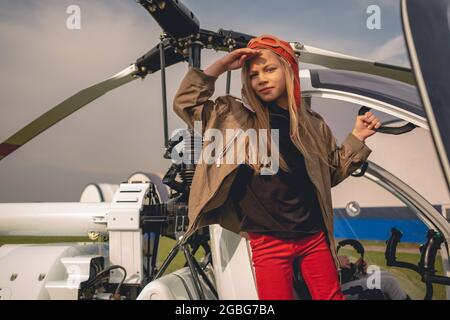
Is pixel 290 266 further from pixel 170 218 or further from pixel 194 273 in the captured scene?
pixel 170 218

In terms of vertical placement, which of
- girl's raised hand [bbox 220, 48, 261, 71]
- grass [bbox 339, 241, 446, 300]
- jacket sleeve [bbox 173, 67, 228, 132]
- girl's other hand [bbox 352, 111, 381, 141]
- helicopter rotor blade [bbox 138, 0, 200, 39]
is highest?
helicopter rotor blade [bbox 138, 0, 200, 39]

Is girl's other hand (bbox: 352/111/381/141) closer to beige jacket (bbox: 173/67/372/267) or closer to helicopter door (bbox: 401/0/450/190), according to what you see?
beige jacket (bbox: 173/67/372/267)


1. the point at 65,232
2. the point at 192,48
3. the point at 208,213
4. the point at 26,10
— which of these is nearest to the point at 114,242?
the point at 65,232

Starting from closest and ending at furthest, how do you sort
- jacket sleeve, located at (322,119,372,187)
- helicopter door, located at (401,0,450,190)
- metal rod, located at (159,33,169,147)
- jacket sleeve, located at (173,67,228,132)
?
helicopter door, located at (401,0,450,190)
jacket sleeve, located at (173,67,228,132)
jacket sleeve, located at (322,119,372,187)
metal rod, located at (159,33,169,147)

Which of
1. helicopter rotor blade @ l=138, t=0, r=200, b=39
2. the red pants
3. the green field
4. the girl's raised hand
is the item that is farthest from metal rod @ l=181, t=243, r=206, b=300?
helicopter rotor blade @ l=138, t=0, r=200, b=39

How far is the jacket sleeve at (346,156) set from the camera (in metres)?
1.49

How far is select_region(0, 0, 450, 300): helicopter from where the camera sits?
1517 mm

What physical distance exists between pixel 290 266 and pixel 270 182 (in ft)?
1.01

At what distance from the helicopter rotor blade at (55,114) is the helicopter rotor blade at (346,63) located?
84cm

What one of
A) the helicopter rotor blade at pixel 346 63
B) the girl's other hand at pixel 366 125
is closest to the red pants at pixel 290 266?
the girl's other hand at pixel 366 125

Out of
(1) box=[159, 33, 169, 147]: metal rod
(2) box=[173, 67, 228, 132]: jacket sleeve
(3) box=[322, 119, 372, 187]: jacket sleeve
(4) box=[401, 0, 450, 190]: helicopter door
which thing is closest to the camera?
(4) box=[401, 0, 450, 190]: helicopter door

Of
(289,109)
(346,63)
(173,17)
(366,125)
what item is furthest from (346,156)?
(173,17)

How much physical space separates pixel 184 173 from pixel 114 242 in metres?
0.53

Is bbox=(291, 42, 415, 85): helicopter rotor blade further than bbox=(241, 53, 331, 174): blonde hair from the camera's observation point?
Yes
